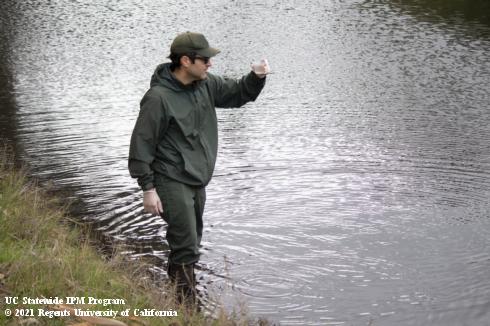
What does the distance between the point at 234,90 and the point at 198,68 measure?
481 mm

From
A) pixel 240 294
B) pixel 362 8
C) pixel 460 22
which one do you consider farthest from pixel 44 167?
pixel 362 8

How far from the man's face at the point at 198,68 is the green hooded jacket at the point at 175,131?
0.25 feet

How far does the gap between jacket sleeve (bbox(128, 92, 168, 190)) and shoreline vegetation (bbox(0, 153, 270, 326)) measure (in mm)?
704

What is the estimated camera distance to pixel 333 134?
11.3 meters

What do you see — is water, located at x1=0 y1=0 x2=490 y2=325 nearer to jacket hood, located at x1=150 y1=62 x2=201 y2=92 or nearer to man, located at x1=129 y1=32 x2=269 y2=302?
man, located at x1=129 y1=32 x2=269 y2=302

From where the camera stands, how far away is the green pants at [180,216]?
5812mm

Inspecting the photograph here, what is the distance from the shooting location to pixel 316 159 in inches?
398

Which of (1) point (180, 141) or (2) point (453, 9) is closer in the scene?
(1) point (180, 141)

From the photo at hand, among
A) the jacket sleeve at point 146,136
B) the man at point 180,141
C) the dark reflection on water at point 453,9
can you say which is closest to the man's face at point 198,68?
the man at point 180,141

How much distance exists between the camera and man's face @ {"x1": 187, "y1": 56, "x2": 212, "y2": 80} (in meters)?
5.72

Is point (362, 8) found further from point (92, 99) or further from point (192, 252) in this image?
point (192, 252)

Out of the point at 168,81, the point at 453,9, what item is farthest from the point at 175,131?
the point at 453,9

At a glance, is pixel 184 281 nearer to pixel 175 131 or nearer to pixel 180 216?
pixel 180 216

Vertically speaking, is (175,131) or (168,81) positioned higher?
(168,81)
